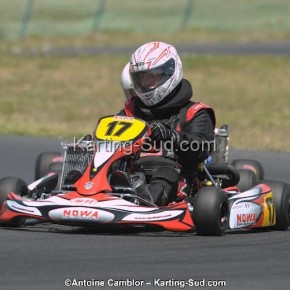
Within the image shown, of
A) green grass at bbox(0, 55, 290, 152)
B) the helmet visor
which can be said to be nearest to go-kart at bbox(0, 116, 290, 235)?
the helmet visor

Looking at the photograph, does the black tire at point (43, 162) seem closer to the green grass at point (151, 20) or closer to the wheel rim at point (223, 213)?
the wheel rim at point (223, 213)

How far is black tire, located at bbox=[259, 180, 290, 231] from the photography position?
8.41m

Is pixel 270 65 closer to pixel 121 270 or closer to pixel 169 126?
pixel 169 126

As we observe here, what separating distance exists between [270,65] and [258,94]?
400 cm

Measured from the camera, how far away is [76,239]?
7289 mm

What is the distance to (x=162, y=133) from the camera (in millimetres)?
7973

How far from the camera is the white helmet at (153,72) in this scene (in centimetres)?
834

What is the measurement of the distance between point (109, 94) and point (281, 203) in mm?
14232

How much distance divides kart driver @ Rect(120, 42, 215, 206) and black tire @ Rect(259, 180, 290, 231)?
597 millimetres

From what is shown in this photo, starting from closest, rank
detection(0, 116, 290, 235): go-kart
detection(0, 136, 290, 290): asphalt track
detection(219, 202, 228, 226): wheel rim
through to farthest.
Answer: detection(0, 136, 290, 290): asphalt track → detection(0, 116, 290, 235): go-kart → detection(219, 202, 228, 226): wheel rim

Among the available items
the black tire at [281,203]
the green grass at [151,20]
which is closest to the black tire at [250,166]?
the black tire at [281,203]

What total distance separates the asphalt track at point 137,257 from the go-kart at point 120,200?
0.33ft

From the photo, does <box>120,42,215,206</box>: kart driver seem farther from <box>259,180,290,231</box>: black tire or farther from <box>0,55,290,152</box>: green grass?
<box>0,55,290,152</box>: green grass

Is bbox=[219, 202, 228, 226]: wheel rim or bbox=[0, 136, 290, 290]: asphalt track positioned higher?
bbox=[219, 202, 228, 226]: wheel rim
